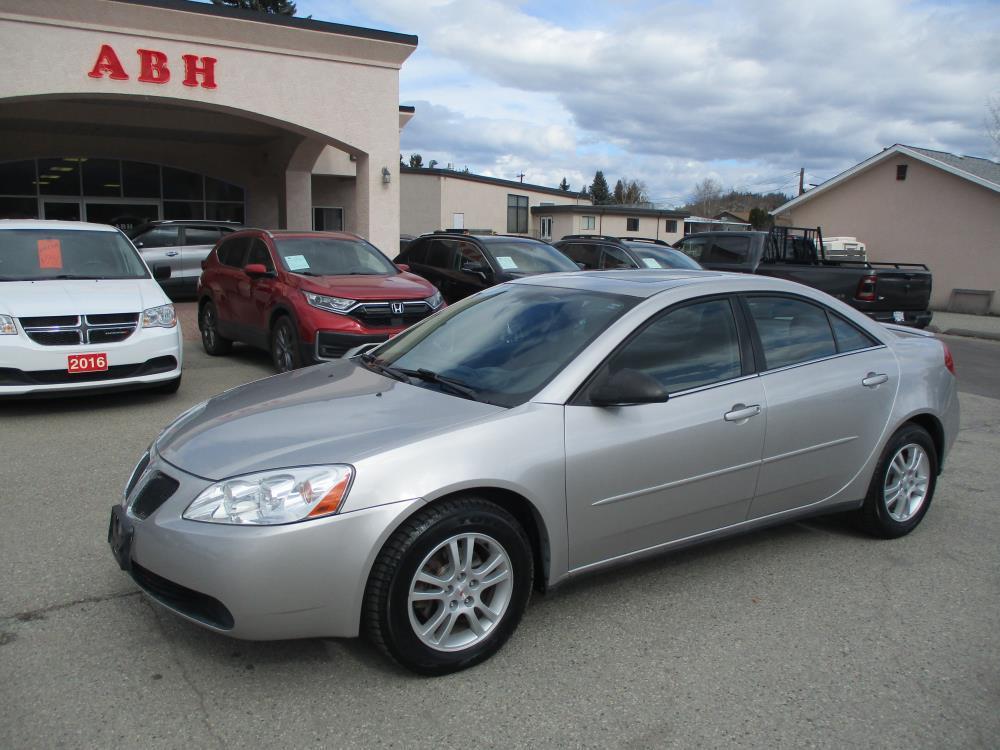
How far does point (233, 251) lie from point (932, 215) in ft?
70.6

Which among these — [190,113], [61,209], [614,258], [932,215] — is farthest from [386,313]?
[932,215]

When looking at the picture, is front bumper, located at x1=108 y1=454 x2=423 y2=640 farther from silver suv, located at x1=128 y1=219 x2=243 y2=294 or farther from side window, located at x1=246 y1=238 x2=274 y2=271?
silver suv, located at x1=128 y1=219 x2=243 y2=294

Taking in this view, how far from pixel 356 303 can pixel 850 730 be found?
6.36 meters

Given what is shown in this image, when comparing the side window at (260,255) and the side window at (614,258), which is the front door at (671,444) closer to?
the side window at (260,255)

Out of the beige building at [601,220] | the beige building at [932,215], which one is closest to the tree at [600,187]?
the beige building at [601,220]

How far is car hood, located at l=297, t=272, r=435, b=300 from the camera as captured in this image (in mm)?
8398

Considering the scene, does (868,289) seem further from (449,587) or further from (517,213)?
(517,213)

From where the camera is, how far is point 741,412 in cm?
389

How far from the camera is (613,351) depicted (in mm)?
3666

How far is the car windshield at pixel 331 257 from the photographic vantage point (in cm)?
919

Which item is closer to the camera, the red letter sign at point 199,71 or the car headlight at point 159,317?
the car headlight at point 159,317

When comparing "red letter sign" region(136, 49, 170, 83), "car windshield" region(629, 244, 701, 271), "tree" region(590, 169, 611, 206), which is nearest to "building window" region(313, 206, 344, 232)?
"red letter sign" region(136, 49, 170, 83)

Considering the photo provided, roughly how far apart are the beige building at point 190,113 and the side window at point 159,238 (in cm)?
245

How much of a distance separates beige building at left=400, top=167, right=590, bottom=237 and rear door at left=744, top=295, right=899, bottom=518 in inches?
1351
